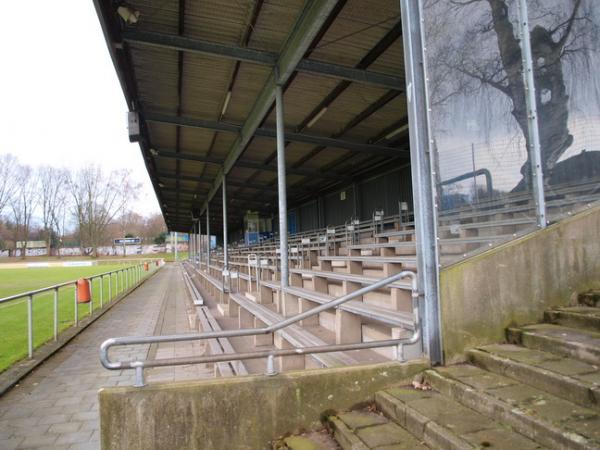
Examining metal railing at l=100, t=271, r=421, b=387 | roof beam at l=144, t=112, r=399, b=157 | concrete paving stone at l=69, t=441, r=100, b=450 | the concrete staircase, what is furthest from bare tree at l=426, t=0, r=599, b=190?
roof beam at l=144, t=112, r=399, b=157

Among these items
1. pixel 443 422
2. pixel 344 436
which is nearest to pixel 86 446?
pixel 344 436

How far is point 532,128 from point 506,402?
2340mm

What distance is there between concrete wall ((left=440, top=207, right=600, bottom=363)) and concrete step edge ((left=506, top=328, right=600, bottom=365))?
11 centimetres

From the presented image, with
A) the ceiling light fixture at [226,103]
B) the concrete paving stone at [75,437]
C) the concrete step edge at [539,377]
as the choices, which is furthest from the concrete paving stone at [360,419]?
the ceiling light fixture at [226,103]

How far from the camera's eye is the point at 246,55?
6.99 meters

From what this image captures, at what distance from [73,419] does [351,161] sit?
12.3m

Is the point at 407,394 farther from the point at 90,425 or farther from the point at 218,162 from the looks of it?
the point at 218,162

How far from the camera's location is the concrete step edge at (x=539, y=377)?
7.67 feet

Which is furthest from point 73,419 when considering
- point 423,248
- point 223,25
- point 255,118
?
point 255,118

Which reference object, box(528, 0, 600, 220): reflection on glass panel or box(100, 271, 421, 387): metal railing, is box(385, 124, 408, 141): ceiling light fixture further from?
box(100, 271, 421, 387): metal railing

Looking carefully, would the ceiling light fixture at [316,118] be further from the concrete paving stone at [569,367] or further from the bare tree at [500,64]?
the concrete paving stone at [569,367]

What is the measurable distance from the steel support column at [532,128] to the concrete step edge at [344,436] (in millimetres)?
2319

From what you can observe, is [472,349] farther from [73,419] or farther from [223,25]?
[223,25]

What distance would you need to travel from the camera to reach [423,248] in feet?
11.0
